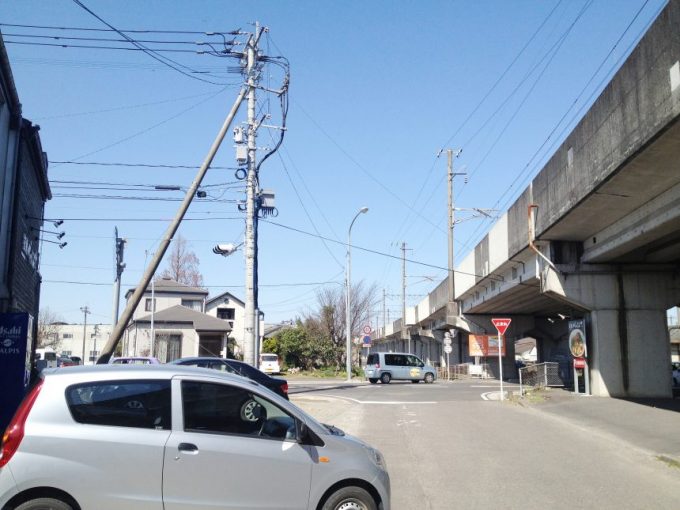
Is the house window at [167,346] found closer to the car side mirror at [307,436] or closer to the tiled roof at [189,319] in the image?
the tiled roof at [189,319]

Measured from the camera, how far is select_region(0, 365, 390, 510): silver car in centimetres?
526

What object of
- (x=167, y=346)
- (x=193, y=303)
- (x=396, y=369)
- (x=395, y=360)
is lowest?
(x=396, y=369)

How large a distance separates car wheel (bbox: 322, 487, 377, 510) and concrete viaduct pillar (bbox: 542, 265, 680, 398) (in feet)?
58.6

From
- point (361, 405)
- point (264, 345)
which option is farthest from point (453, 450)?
point (264, 345)

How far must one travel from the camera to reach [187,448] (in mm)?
5496

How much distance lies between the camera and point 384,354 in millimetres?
38656

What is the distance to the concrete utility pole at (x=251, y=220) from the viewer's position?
21359mm

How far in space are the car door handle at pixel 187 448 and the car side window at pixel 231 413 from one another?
140mm

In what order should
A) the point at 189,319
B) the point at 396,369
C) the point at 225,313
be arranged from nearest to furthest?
the point at 396,369, the point at 189,319, the point at 225,313

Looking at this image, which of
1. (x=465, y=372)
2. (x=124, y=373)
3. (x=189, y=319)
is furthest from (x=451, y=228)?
(x=124, y=373)

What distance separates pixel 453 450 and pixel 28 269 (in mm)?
14548

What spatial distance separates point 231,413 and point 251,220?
1686cm

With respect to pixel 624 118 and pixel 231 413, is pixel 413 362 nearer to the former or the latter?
pixel 624 118

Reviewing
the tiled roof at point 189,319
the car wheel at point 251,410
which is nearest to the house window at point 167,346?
the tiled roof at point 189,319
